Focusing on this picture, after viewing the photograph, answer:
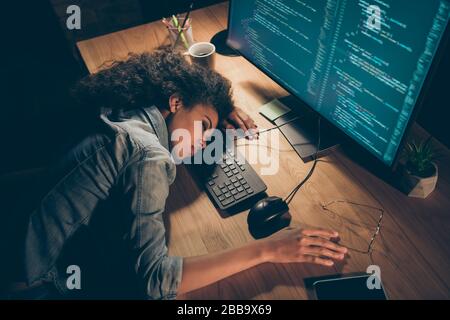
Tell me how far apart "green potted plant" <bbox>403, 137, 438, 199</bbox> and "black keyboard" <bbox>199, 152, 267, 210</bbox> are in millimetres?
370

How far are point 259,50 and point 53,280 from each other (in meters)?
0.89

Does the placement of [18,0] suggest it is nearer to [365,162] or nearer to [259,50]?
[259,50]

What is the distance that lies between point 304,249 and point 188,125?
0.45 meters

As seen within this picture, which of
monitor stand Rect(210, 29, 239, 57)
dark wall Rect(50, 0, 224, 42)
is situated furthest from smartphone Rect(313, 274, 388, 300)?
dark wall Rect(50, 0, 224, 42)

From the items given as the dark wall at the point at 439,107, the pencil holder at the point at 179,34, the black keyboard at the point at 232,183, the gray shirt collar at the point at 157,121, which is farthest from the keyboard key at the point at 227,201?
the pencil holder at the point at 179,34

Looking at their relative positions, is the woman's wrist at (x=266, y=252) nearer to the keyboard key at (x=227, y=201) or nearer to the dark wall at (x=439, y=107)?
the keyboard key at (x=227, y=201)

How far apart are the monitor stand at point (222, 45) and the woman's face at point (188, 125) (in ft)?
1.52

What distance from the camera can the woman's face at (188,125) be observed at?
0.98m

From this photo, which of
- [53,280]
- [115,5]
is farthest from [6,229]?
[115,5]

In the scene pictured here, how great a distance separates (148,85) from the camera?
0.99 meters

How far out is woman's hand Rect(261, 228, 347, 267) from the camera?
834 millimetres

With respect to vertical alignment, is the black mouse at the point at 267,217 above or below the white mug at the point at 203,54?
below

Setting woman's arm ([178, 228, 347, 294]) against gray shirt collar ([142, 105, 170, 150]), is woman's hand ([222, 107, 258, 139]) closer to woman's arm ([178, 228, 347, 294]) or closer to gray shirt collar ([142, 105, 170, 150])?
gray shirt collar ([142, 105, 170, 150])

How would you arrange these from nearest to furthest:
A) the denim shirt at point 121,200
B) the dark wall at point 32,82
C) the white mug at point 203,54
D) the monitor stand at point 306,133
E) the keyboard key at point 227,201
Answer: the denim shirt at point 121,200, the keyboard key at point 227,201, the monitor stand at point 306,133, the white mug at point 203,54, the dark wall at point 32,82
